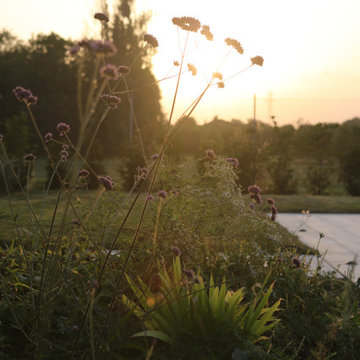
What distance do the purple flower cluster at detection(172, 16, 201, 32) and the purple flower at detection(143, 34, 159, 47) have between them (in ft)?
0.43

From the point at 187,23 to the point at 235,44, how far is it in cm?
27

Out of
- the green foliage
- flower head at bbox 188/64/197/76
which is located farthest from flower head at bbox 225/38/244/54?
the green foliage

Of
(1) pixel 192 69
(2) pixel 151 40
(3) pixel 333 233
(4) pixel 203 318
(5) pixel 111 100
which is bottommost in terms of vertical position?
(3) pixel 333 233

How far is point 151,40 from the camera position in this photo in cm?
204

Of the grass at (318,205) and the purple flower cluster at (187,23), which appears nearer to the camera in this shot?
the purple flower cluster at (187,23)

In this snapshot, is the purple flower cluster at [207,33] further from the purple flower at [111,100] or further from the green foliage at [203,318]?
the green foliage at [203,318]

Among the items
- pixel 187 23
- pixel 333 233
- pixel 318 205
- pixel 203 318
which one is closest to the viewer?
pixel 187 23

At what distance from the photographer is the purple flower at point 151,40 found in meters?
2.03

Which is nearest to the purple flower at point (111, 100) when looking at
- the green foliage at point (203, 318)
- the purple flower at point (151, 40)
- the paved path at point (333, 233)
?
the purple flower at point (151, 40)

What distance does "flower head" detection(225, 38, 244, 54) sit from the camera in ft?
6.87

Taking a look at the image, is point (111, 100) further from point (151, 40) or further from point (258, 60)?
point (258, 60)

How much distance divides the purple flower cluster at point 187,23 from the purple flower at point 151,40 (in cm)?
13

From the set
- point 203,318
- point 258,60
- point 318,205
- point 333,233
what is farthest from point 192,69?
point 318,205

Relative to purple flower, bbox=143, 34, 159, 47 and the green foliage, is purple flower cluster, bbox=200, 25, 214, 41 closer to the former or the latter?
purple flower, bbox=143, 34, 159, 47
